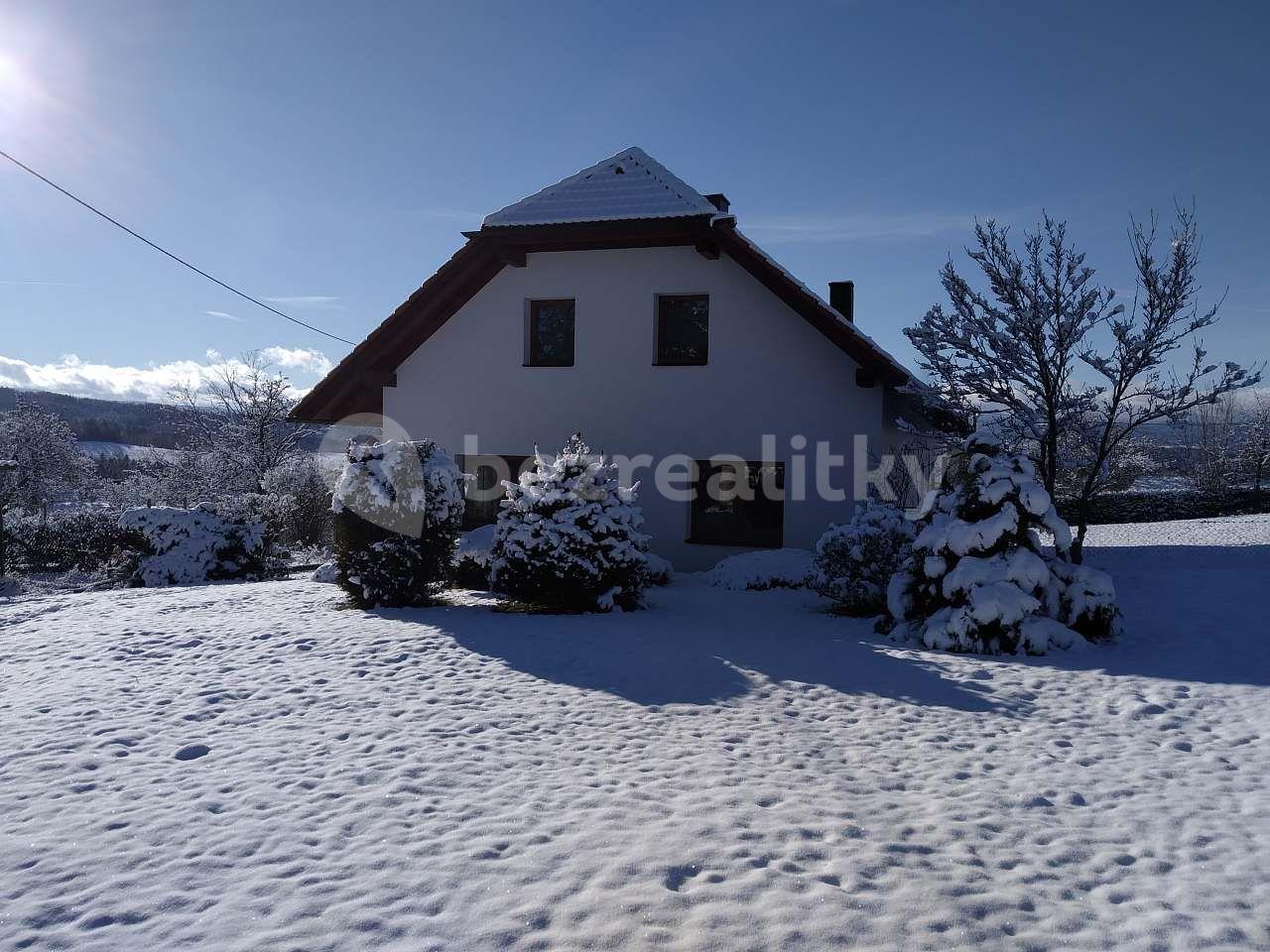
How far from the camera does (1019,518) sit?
8.72m

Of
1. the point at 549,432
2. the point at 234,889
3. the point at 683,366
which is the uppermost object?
the point at 683,366

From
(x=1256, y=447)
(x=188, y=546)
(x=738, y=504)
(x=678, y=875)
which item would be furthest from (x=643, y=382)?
(x=1256, y=447)

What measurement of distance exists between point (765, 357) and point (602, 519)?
185 inches

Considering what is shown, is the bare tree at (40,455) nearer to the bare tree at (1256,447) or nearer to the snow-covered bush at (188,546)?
the snow-covered bush at (188,546)

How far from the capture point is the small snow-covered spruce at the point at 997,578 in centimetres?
834

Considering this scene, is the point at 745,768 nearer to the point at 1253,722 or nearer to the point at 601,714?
the point at 601,714

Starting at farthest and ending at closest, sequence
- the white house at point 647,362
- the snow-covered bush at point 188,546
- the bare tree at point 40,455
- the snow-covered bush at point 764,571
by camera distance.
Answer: the bare tree at point 40,455
the snow-covered bush at point 188,546
the white house at point 647,362
the snow-covered bush at point 764,571

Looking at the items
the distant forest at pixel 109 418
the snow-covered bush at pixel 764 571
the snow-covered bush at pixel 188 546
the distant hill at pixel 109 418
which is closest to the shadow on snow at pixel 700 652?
the snow-covered bush at pixel 764 571

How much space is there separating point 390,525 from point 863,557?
5992mm

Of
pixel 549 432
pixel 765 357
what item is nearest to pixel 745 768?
pixel 765 357

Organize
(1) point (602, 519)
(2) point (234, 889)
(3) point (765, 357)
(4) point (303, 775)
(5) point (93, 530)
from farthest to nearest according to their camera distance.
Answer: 1. (5) point (93, 530)
2. (3) point (765, 357)
3. (1) point (602, 519)
4. (4) point (303, 775)
5. (2) point (234, 889)

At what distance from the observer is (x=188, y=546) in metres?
14.8

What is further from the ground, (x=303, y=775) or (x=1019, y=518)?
(x=1019, y=518)

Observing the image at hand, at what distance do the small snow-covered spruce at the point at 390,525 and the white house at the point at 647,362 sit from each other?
4085 millimetres
